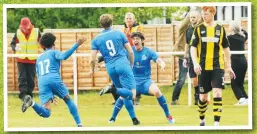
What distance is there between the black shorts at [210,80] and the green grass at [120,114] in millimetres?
300

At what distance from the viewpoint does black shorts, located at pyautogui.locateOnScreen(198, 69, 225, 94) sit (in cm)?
1831

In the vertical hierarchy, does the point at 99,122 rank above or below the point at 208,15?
below

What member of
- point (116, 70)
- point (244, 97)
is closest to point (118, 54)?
point (116, 70)

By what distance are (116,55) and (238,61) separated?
153cm

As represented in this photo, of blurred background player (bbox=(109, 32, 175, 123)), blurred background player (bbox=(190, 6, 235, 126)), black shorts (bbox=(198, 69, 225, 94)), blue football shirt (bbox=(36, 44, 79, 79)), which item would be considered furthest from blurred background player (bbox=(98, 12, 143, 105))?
black shorts (bbox=(198, 69, 225, 94))

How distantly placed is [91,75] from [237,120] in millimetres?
1880

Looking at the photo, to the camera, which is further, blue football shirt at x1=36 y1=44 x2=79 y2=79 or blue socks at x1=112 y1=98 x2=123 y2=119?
blue socks at x1=112 y1=98 x2=123 y2=119

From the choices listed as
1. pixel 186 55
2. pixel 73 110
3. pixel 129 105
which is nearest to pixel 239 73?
pixel 186 55

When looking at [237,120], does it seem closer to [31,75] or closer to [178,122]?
[178,122]

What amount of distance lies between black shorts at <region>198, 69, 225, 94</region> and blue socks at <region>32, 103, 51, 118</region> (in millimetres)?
1894

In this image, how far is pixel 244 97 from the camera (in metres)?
18.6

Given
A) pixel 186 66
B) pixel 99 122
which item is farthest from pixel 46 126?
pixel 186 66

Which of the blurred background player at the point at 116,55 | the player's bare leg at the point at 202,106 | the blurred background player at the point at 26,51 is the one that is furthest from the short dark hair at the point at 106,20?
the player's bare leg at the point at 202,106

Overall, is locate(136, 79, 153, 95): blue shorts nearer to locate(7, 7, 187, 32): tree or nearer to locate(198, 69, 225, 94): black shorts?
locate(198, 69, 225, 94): black shorts
